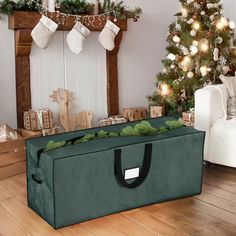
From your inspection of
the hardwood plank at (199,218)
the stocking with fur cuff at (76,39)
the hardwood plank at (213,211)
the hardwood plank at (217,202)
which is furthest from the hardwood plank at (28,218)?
the stocking with fur cuff at (76,39)

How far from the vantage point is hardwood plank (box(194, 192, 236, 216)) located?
2561 millimetres

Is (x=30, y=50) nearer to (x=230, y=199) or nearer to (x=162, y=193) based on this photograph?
(x=162, y=193)

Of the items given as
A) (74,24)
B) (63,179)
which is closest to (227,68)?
(74,24)

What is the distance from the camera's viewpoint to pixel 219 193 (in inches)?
111

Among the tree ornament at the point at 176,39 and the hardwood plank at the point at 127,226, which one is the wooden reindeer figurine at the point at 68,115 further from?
the hardwood plank at the point at 127,226

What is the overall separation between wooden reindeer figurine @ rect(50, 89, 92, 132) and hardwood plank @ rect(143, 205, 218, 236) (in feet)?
6.10

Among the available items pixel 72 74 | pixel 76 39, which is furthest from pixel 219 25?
pixel 72 74

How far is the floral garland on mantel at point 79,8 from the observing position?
365cm

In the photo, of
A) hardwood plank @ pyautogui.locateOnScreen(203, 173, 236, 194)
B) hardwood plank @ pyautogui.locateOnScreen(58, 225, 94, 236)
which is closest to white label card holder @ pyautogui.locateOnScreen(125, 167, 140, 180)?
hardwood plank @ pyautogui.locateOnScreen(58, 225, 94, 236)

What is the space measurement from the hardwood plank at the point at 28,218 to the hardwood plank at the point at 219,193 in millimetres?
1174

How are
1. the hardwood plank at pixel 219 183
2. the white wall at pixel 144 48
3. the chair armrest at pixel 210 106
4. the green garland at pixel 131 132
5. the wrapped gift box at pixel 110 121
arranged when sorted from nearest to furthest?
the green garland at pixel 131 132 < the hardwood plank at pixel 219 183 < the chair armrest at pixel 210 106 < the wrapped gift box at pixel 110 121 < the white wall at pixel 144 48

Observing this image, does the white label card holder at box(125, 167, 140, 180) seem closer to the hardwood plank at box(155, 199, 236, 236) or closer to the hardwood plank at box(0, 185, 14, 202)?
the hardwood plank at box(155, 199, 236, 236)

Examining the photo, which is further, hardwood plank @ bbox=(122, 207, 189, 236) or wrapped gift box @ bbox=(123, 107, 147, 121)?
wrapped gift box @ bbox=(123, 107, 147, 121)

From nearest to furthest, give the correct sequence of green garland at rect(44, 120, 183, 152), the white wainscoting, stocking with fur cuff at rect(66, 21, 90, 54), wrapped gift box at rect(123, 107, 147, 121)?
green garland at rect(44, 120, 183, 152) < stocking with fur cuff at rect(66, 21, 90, 54) < the white wainscoting < wrapped gift box at rect(123, 107, 147, 121)
